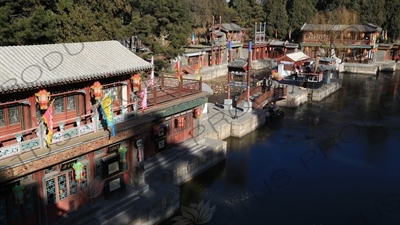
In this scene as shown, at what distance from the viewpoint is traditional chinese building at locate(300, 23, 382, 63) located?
179ft

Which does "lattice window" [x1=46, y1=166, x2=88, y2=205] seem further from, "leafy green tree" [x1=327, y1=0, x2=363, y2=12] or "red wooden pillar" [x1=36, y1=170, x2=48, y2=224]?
"leafy green tree" [x1=327, y1=0, x2=363, y2=12]

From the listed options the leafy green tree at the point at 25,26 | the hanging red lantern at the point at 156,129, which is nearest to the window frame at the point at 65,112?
the hanging red lantern at the point at 156,129

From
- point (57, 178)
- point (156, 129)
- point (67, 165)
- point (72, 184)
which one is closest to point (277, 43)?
point (156, 129)

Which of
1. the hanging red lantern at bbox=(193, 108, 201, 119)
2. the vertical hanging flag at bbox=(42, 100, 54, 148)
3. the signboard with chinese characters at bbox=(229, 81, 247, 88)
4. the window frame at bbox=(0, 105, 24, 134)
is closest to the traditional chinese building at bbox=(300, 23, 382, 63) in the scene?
the signboard with chinese characters at bbox=(229, 81, 247, 88)

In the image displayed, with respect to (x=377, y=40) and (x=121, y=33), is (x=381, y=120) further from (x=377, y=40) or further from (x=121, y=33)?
(x=377, y=40)

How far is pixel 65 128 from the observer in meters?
13.1

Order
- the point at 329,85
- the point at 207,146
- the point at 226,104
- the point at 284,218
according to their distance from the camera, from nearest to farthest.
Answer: the point at 284,218
the point at 207,146
the point at 226,104
the point at 329,85

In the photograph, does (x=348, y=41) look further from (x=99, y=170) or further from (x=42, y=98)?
(x=42, y=98)

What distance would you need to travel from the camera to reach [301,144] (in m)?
23.6

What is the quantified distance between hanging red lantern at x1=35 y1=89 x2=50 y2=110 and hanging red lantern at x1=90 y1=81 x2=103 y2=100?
6.00 ft

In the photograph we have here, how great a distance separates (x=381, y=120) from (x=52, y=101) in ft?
80.6

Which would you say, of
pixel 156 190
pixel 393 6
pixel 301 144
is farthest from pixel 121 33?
pixel 393 6

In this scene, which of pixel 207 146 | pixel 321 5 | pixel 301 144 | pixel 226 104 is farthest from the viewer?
pixel 321 5

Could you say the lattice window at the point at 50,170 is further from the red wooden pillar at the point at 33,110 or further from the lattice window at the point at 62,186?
the red wooden pillar at the point at 33,110
